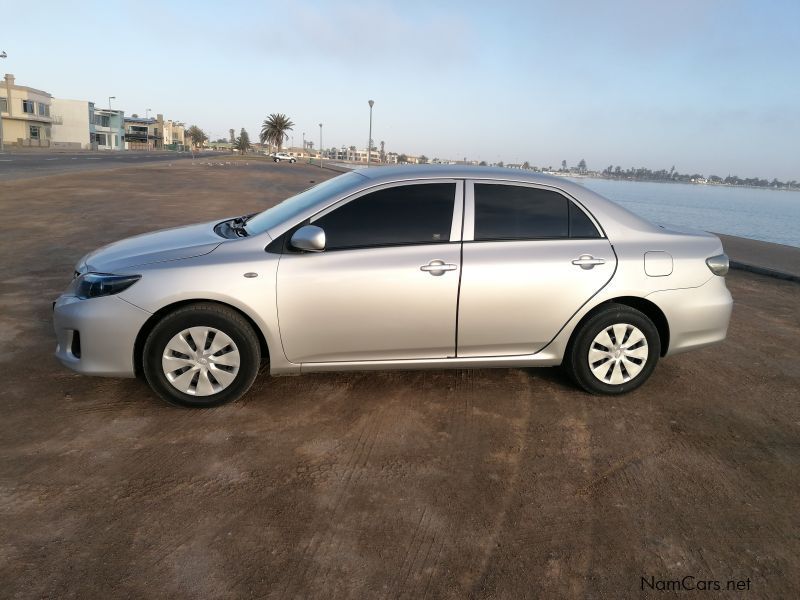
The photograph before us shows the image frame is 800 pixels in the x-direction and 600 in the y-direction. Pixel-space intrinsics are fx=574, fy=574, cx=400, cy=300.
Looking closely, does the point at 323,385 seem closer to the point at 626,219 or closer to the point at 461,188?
the point at 461,188

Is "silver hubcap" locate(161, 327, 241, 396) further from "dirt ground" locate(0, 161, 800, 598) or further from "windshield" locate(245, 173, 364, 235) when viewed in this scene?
"windshield" locate(245, 173, 364, 235)

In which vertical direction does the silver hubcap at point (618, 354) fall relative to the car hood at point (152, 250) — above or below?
below

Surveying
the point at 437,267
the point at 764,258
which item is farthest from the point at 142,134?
the point at 437,267

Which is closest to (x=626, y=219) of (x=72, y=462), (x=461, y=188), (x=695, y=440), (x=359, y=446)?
(x=461, y=188)

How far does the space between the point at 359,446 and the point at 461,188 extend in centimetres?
198

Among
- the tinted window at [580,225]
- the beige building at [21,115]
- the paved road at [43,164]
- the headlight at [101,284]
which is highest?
the beige building at [21,115]

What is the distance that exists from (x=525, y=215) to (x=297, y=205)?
5.66 feet

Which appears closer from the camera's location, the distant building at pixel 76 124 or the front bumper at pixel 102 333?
the front bumper at pixel 102 333

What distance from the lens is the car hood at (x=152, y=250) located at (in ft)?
12.8

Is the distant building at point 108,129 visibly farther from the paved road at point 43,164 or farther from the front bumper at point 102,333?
the front bumper at point 102,333

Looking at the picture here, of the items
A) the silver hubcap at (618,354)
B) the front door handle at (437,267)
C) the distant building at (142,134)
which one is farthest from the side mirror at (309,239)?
the distant building at (142,134)

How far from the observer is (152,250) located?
4.06 meters

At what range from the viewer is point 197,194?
19828 mm

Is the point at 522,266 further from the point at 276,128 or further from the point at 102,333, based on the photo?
the point at 276,128
